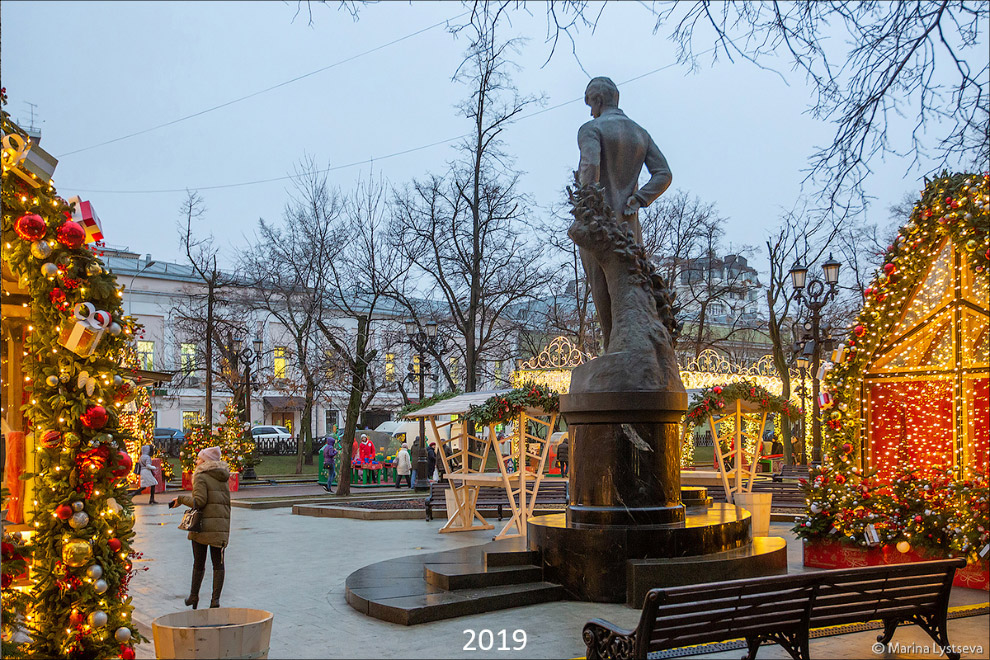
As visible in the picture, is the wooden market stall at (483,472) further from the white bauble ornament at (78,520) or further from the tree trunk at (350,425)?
the white bauble ornament at (78,520)

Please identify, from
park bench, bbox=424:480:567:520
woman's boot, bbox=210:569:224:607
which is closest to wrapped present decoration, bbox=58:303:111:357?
woman's boot, bbox=210:569:224:607

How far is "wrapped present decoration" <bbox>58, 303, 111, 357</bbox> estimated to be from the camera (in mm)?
5840

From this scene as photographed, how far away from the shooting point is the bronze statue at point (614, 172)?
10.3 meters

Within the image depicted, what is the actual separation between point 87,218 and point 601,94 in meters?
6.42

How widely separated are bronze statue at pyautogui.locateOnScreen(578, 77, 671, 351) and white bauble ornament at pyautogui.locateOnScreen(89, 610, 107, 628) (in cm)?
609

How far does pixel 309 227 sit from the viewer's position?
30.8 meters

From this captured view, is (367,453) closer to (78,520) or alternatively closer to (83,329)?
(78,520)

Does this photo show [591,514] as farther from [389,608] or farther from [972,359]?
[972,359]

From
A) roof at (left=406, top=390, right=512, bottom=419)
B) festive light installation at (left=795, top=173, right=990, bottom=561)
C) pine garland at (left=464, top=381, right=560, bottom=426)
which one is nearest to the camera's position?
festive light installation at (left=795, top=173, right=990, bottom=561)

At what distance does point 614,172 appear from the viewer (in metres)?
10.5

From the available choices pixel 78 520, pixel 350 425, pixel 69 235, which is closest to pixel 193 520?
pixel 78 520

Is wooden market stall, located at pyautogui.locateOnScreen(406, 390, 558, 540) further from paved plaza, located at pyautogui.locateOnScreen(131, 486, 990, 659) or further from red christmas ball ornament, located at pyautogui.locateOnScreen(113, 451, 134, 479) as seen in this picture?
red christmas ball ornament, located at pyautogui.locateOnScreen(113, 451, 134, 479)

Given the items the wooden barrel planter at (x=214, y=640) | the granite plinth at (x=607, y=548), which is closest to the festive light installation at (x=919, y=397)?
the granite plinth at (x=607, y=548)

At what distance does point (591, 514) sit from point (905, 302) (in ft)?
17.5
